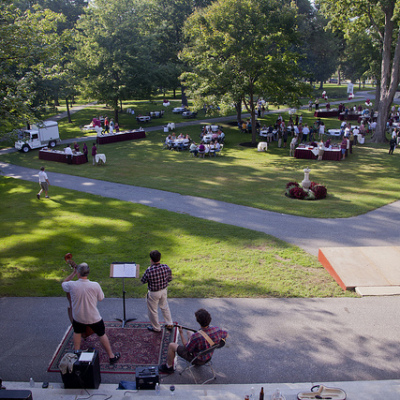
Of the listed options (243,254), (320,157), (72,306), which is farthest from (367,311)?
(320,157)

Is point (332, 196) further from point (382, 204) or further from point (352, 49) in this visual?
point (352, 49)

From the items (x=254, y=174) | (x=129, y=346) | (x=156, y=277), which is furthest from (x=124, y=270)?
(x=254, y=174)

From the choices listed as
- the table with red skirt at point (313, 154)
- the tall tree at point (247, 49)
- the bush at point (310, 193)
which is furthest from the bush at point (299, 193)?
the tall tree at point (247, 49)

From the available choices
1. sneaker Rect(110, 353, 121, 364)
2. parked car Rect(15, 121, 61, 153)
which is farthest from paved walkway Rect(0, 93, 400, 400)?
parked car Rect(15, 121, 61, 153)

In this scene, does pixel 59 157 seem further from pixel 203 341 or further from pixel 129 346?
pixel 203 341

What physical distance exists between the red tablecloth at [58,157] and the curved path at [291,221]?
7.30m

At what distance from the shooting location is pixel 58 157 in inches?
1046

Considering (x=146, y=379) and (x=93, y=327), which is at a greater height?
(x=93, y=327)

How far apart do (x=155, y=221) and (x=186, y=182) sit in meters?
6.30

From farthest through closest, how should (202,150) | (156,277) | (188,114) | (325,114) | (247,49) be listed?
(188,114) < (325,114) < (247,49) < (202,150) < (156,277)

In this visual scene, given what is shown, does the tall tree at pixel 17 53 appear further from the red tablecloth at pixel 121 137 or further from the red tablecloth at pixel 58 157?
the red tablecloth at pixel 121 137

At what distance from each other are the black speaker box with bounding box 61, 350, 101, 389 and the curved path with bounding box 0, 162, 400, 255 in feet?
24.7

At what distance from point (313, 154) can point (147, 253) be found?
17.7 m

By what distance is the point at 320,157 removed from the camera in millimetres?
25531
